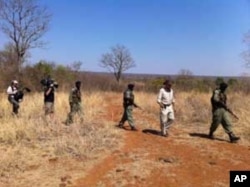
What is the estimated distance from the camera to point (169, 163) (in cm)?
909

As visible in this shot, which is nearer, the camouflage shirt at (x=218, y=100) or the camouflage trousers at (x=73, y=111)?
the camouflage shirt at (x=218, y=100)

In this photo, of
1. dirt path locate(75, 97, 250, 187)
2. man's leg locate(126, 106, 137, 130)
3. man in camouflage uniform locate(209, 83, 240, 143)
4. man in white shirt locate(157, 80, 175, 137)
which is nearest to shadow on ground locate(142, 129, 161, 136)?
man's leg locate(126, 106, 137, 130)

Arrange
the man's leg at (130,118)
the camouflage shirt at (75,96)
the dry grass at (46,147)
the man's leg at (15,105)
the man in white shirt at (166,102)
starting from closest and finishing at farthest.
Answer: the dry grass at (46,147)
the man in white shirt at (166,102)
the man's leg at (130,118)
the camouflage shirt at (75,96)
the man's leg at (15,105)

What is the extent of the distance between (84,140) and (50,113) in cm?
443

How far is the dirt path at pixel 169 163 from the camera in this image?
7922 millimetres

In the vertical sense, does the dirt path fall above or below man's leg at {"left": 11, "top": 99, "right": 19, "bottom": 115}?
below

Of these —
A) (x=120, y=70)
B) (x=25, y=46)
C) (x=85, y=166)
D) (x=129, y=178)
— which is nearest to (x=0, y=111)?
(x=85, y=166)

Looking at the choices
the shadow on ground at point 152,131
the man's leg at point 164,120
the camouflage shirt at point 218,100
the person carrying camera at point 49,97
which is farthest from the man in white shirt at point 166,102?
the person carrying camera at point 49,97

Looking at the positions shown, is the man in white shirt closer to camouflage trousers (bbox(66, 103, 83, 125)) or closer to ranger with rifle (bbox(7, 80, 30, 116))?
camouflage trousers (bbox(66, 103, 83, 125))

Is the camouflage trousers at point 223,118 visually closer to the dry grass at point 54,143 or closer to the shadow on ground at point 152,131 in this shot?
the dry grass at point 54,143

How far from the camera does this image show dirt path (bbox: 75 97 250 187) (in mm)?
7922

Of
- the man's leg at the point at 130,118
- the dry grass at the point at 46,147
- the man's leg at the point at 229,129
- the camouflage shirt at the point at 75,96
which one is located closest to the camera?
the dry grass at the point at 46,147

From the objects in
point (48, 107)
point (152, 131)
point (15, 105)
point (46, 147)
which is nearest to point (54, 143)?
point (46, 147)

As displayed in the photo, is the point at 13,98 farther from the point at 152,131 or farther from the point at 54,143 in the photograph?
the point at 54,143
